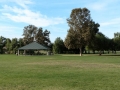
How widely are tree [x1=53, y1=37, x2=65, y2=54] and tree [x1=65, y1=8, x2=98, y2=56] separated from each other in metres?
26.2

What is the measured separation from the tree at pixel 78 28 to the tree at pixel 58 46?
26215mm

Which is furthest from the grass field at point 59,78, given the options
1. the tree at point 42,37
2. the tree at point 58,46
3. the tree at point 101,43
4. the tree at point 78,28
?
the tree at point 42,37

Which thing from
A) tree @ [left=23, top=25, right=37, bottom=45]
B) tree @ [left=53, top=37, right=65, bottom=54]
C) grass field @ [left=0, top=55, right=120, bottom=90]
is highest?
tree @ [left=23, top=25, right=37, bottom=45]

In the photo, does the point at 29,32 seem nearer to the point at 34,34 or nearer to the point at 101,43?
the point at 34,34

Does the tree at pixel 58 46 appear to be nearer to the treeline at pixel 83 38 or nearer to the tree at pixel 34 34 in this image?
the treeline at pixel 83 38

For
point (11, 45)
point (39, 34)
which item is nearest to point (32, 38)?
point (39, 34)

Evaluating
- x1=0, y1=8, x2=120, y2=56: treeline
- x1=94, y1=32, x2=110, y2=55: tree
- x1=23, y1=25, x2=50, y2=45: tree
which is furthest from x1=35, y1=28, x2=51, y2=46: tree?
x1=94, y1=32, x2=110, y2=55: tree

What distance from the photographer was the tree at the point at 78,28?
67.4 m

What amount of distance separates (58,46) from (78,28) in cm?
2856

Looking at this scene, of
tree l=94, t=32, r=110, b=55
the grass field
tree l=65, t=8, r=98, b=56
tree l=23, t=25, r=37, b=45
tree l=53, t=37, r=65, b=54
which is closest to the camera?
the grass field

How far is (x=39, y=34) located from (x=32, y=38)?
13.5ft

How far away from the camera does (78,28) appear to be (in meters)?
69.2

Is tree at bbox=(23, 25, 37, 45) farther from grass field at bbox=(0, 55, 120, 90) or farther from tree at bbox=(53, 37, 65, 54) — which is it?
grass field at bbox=(0, 55, 120, 90)

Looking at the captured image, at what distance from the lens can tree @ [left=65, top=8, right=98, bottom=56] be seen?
67.4m
